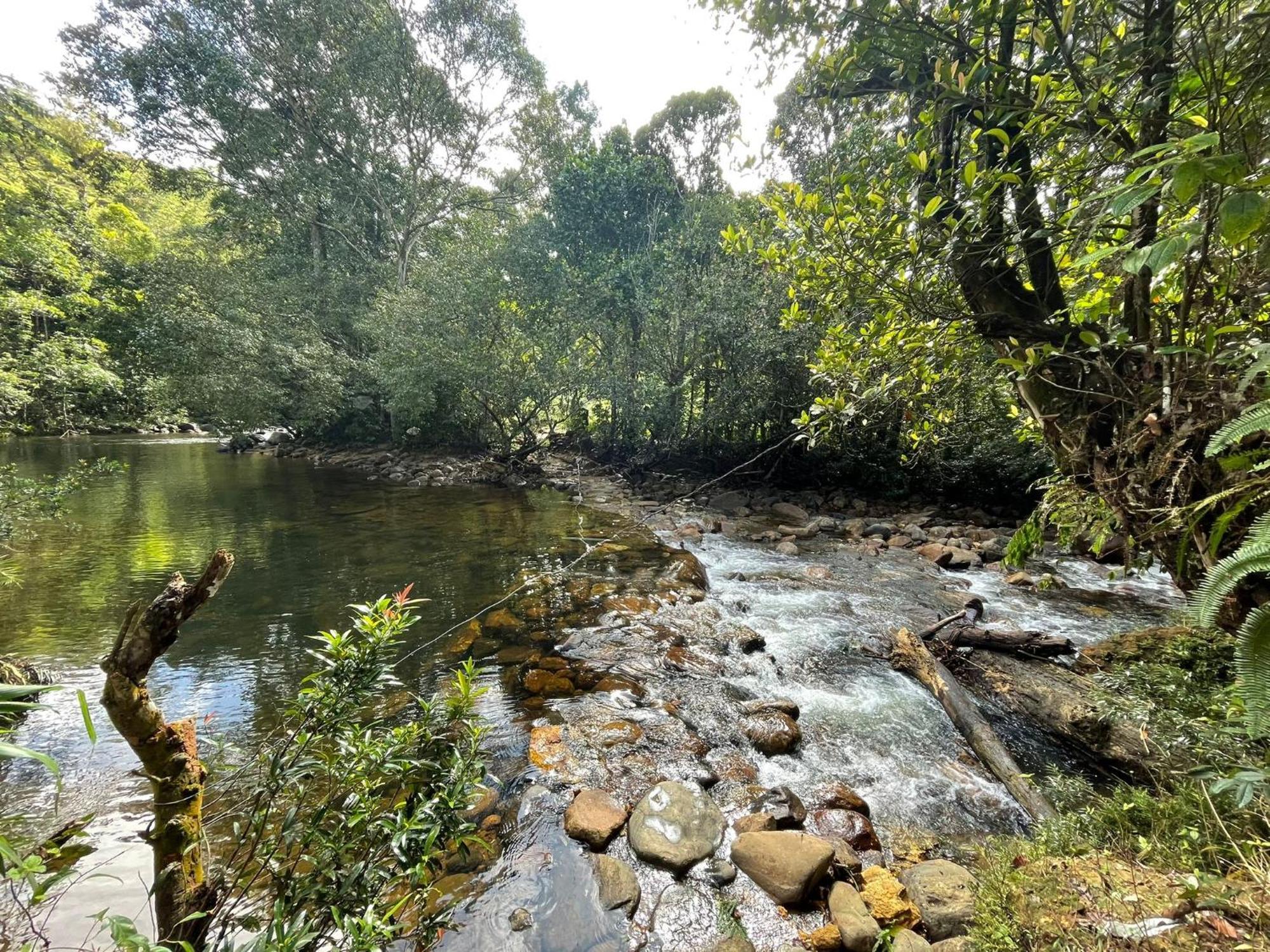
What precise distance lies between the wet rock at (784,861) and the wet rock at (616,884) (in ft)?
2.22

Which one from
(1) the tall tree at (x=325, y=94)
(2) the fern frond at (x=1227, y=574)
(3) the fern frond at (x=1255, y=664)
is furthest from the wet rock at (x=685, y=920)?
(1) the tall tree at (x=325, y=94)

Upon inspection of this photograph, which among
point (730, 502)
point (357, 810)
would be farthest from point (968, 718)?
point (730, 502)

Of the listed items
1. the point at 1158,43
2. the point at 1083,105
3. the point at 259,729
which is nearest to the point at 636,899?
the point at 259,729

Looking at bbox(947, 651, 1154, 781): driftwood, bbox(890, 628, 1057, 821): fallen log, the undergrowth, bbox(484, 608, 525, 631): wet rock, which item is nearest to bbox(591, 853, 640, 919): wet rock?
the undergrowth

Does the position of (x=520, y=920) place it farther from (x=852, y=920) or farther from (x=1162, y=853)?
(x=1162, y=853)

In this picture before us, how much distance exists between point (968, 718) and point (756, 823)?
215 cm

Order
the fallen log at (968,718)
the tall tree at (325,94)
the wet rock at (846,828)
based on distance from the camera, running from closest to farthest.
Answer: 1. the wet rock at (846,828)
2. the fallen log at (968,718)
3. the tall tree at (325,94)

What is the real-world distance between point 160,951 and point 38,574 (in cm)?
1017

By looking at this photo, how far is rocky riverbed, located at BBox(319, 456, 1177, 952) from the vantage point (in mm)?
2846

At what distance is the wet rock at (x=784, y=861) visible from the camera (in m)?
2.92

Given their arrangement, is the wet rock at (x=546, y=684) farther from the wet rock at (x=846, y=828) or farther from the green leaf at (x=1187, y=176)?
the green leaf at (x=1187, y=176)

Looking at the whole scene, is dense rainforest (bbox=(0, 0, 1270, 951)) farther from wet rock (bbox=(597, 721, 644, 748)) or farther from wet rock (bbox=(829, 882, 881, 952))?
wet rock (bbox=(597, 721, 644, 748))

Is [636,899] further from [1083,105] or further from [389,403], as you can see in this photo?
[389,403]

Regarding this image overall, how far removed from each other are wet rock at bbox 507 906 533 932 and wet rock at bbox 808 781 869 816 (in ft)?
6.70
